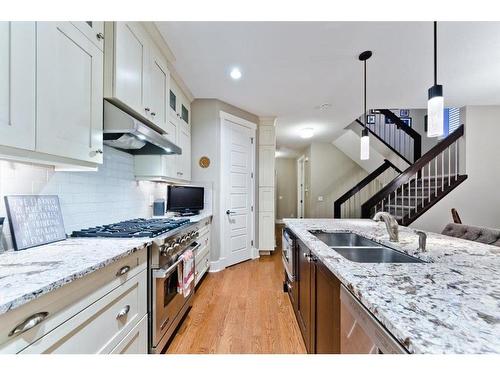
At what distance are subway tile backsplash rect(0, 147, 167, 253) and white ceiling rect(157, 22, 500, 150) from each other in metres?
1.40

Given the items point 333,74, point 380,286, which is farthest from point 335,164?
point 380,286

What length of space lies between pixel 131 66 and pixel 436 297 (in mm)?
2156

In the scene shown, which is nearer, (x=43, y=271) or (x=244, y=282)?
(x=43, y=271)

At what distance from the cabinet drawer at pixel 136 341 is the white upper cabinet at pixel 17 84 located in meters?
1.06

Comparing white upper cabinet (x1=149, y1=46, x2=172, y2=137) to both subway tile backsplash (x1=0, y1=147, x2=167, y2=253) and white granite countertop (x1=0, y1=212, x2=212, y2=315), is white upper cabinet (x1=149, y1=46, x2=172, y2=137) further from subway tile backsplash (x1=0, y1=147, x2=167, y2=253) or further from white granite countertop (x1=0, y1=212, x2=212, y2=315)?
white granite countertop (x1=0, y1=212, x2=212, y2=315)

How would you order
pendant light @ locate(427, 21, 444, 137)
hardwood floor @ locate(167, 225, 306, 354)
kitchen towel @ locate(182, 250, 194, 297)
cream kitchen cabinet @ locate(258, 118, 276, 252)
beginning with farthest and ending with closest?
cream kitchen cabinet @ locate(258, 118, 276, 252) < kitchen towel @ locate(182, 250, 194, 297) < hardwood floor @ locate(167, 225, 306, 354) < pendant light @ locate(427, 21, 444, 137)

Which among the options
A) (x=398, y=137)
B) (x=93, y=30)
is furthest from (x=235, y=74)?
(x=398, y=137)

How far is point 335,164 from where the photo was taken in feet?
21.9

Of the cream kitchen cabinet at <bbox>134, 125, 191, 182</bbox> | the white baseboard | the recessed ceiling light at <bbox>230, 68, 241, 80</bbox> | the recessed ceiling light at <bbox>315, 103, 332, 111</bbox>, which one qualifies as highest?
the recessed ceiling light at <bbox>315, 103, 332, 111</bbox>

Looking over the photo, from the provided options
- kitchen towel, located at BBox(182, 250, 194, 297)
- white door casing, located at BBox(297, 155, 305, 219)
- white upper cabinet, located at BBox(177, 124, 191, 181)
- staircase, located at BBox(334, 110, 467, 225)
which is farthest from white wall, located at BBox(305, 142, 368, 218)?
kitchen towel, located at BBox(182, 250, 194, 297)

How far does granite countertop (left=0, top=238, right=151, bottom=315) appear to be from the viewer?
26.9 inches

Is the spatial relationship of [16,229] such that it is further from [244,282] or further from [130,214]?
[244,282]

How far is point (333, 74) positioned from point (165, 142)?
7.52ft

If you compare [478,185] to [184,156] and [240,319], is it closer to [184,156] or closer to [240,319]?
[240,319]
